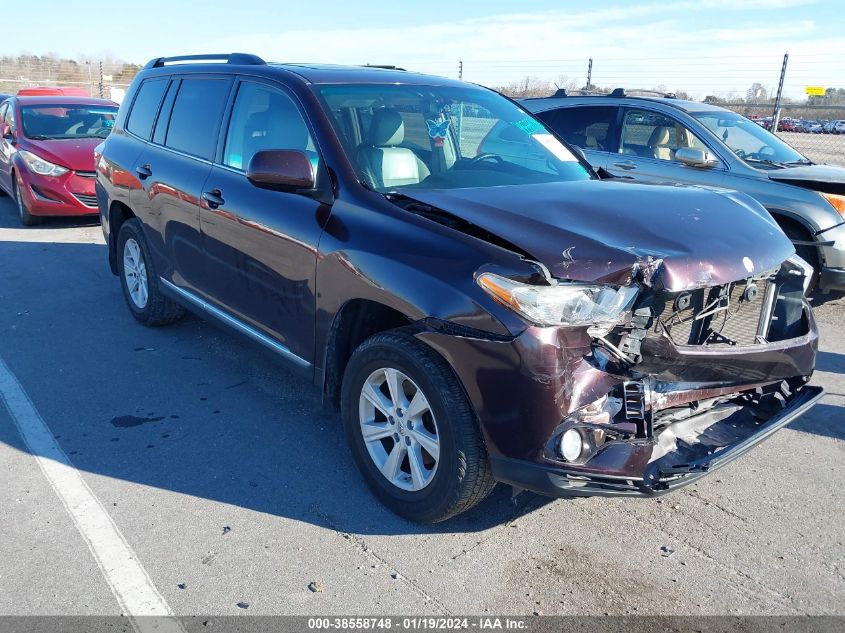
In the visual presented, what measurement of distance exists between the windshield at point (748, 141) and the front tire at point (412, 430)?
5.17m

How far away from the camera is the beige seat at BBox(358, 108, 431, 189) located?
3652 mm

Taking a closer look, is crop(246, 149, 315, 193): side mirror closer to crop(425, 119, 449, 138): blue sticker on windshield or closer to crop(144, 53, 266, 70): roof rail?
crop(425, 119, 449, 138): blue sticker on windshield

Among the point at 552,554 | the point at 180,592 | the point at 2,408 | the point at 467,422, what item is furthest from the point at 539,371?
the point at 2,408

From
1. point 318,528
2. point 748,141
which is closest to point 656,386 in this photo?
point 318,528

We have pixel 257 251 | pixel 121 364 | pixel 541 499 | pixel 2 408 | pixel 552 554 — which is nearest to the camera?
pixel 552 554

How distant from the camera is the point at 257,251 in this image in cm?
396

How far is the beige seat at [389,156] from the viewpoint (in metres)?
3.65

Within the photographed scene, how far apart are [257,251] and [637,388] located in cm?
217

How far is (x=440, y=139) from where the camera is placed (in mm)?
→ 4105

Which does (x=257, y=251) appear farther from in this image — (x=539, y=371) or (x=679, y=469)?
(x=679, y=469)

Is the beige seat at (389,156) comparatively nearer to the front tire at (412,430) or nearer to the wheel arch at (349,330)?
the wheel arch at (349,330)

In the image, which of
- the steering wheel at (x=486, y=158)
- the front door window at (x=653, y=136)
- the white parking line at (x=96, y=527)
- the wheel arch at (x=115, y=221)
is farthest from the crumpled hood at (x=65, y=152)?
the steering wheel at (x=486, y=158)

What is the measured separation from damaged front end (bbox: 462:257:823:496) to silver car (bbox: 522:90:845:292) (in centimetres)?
323

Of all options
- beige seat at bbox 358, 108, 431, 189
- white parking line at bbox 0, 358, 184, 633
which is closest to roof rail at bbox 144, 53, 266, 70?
beige seat at bbox 358, 108, 431, 189
